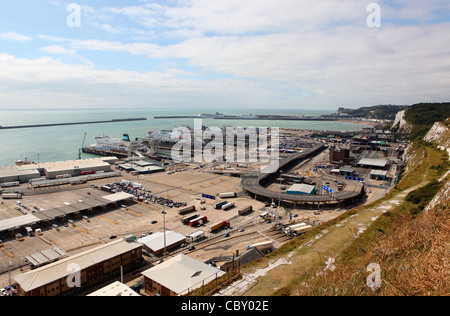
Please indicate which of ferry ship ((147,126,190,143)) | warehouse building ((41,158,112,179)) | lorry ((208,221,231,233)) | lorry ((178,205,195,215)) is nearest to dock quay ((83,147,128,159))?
ferry ship ((147,126,190,143))

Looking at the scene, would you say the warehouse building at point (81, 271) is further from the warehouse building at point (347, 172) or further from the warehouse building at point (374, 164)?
the warehouse building at point (374, 164)

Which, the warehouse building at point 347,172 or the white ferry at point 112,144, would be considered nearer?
the warehouse building at point 347,172

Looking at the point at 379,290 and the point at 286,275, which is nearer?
the point at 379,290

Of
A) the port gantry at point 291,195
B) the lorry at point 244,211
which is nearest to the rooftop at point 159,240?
the lorry at point 244,211

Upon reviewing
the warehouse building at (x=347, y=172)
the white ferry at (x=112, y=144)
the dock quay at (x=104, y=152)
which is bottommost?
the warehouse building at (x=347, y=172)

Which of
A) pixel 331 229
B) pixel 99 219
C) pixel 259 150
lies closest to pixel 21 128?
pixel 259 150

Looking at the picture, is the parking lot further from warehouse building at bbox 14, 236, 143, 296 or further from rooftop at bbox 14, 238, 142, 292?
warehouse building at bbox 14, 236, 143, 296
